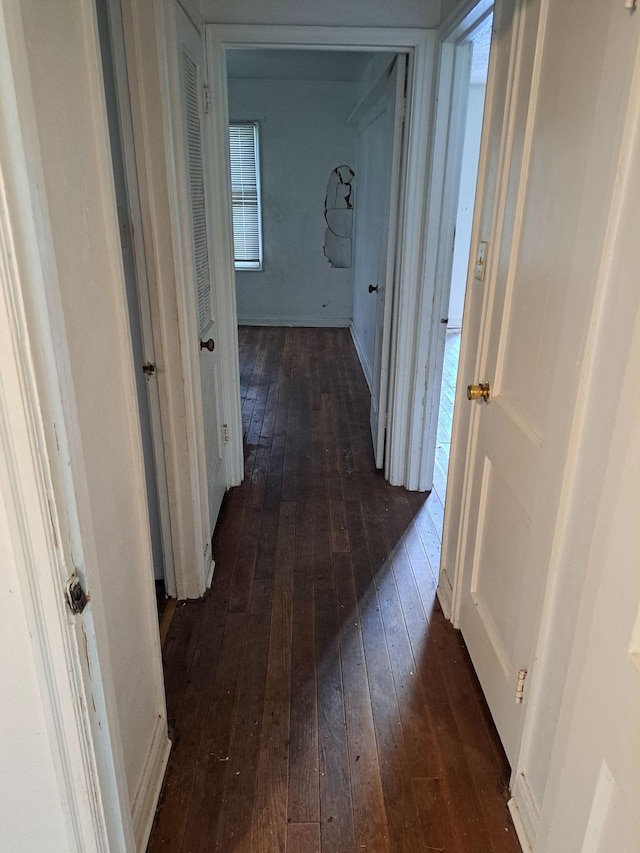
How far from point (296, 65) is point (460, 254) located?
2.58 m

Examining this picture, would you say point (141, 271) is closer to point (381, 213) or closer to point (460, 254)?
point (381, 213)

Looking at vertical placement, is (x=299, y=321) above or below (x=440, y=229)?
below

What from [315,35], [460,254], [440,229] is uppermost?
[315,35]

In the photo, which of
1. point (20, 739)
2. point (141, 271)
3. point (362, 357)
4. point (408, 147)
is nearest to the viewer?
point (20, 739)

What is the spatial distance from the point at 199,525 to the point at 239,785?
90 cm

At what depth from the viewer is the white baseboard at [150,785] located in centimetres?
135

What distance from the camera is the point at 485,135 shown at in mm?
1787

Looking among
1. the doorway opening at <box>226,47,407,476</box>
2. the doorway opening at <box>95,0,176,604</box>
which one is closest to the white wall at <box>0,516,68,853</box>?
the doorway opening at <box>95,0,176,604</box>

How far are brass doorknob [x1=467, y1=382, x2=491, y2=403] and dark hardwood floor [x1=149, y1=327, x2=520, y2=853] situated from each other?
89cm

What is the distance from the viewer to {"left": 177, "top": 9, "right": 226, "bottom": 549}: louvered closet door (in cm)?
208

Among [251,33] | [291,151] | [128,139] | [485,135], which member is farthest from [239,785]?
[291,151]

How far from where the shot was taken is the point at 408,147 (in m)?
2.63

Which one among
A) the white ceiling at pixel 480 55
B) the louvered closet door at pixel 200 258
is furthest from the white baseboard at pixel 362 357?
the white ceiling at pixel 480 55

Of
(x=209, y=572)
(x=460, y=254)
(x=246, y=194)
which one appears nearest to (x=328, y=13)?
(x=209, y=572)
